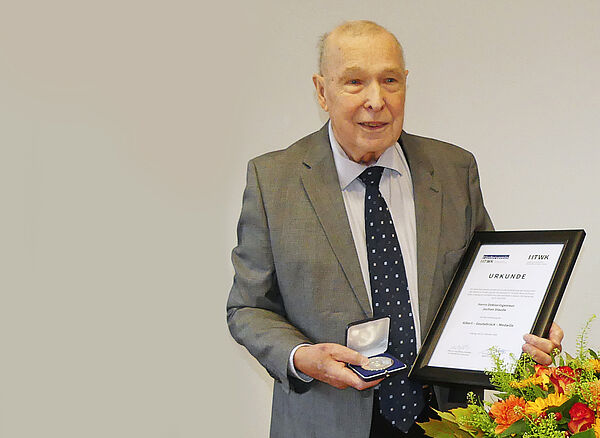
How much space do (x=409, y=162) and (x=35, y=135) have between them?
1468 millimetres

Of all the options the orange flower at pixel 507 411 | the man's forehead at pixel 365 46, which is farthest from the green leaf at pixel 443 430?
the man's forehead at pixel 365 46

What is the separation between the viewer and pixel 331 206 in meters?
2.04

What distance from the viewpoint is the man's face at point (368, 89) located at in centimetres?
199

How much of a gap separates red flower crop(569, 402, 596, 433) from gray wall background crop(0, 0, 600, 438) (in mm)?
1901

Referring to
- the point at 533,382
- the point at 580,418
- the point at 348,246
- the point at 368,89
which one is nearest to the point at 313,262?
the point at 348,246

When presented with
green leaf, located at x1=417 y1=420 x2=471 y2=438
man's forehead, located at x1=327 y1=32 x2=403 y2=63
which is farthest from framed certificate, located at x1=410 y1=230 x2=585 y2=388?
man's forehead, located at x1=327 y1=32 x2=403 y2=63

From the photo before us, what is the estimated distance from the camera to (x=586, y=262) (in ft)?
10.1

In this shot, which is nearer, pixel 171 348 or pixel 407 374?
pixel 407 374

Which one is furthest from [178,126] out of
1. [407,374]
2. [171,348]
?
[407,374]

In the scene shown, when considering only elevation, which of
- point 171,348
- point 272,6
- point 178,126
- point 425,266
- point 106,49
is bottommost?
point 171,348

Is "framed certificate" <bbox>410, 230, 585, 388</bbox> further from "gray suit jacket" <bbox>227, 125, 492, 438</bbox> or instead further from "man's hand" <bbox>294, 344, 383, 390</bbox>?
"man's hand" <bbox>294, 344, 383, 390</bbox>

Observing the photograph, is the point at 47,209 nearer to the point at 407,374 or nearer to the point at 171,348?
the point at 171,348

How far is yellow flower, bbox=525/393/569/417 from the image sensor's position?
1.31 m

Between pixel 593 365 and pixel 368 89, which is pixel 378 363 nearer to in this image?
pixel 593 365
